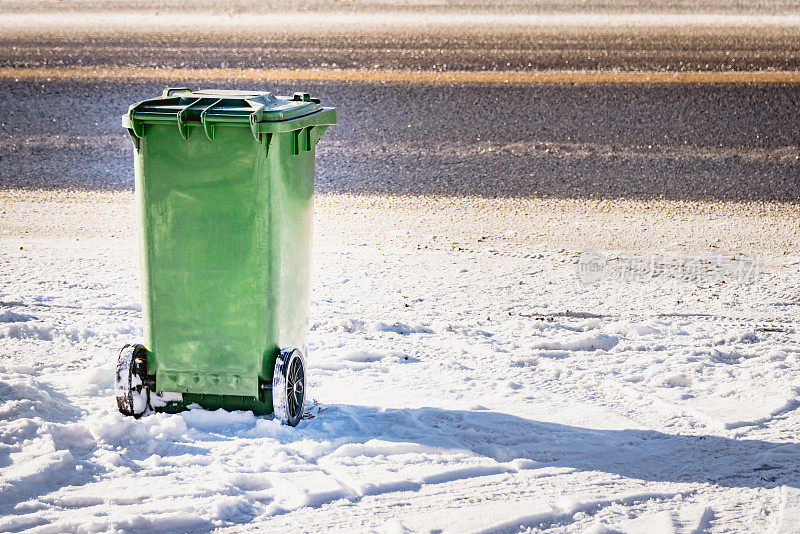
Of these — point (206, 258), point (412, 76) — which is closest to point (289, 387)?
point (206, 258)

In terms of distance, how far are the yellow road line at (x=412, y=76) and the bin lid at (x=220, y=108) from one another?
6.09 metres

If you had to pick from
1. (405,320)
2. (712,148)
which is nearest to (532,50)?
(712,148)

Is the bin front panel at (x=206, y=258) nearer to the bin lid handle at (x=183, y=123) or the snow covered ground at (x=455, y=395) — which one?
the bin lid handle at (x=183, y=123)

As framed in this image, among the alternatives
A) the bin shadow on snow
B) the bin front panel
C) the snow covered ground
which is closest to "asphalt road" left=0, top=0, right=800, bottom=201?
the snow covered ground

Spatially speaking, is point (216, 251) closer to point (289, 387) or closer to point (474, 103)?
point (289, 387)

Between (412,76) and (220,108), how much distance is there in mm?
6462

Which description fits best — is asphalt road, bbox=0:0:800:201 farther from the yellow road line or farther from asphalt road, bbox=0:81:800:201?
the yellow road line

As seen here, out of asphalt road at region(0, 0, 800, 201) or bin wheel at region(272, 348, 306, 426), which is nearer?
bin wheel at region(272, 348, 306, 426)

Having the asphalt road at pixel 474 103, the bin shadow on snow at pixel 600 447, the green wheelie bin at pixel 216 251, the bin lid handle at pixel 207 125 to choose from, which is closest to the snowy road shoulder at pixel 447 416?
the bin shadow on snow at pixel 600 447

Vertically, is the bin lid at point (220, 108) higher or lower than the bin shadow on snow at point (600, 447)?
higher

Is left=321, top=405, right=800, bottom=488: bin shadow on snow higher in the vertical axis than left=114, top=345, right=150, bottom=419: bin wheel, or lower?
lower

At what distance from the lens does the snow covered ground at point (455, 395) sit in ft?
9.46

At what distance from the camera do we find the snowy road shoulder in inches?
113

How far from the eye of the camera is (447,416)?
3592 millimetres
